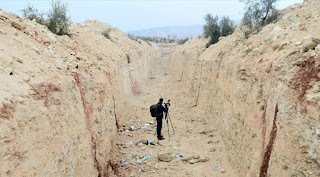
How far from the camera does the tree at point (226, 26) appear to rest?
16.9 m

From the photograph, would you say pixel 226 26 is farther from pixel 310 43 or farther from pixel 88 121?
pixel 88 121

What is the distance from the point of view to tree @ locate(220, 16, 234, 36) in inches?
666

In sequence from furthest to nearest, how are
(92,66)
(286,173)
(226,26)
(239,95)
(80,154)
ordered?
1. (226,26)
2. (92,66)
3. (239,95)
4. (80,154)
5. (286,173)

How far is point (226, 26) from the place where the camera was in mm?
17062

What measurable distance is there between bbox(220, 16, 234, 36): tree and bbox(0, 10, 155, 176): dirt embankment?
12.3m

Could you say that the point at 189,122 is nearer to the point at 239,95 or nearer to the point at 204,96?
the point at 204,96

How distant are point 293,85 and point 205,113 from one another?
6.38 m

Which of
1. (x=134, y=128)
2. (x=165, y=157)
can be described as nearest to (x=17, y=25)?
(x=165, y=157)

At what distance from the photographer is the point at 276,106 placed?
14.8 feet

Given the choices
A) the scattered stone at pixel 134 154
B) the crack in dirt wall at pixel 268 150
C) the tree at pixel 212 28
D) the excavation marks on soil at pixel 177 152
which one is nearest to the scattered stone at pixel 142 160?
the excavation marks on soil at pixel 177 152

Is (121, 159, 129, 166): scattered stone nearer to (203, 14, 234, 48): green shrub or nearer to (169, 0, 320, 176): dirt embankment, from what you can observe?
(169, 0, 320, 176): dirt embankment

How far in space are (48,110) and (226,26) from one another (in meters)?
15.6

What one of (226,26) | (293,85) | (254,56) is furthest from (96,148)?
(226,26)

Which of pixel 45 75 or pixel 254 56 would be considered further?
pixel 254 56
